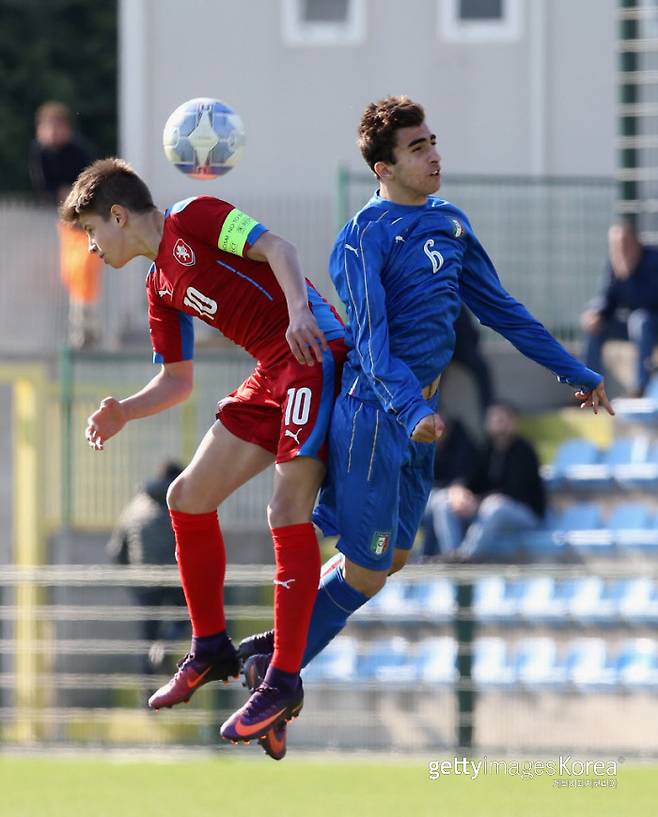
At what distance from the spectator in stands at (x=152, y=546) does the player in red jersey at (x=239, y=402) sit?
591 centimetres

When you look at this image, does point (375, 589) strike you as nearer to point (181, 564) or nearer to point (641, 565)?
point (181, 564)

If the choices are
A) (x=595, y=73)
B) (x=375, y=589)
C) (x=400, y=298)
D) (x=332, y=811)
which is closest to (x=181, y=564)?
(x=375, y=589)

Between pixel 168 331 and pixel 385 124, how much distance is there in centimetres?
102

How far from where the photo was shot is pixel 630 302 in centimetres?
1255

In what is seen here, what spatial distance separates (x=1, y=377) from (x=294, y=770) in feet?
15.5

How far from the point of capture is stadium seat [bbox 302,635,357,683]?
472 inches

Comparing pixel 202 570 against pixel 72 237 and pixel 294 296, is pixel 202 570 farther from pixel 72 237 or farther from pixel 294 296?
pixel 72 237

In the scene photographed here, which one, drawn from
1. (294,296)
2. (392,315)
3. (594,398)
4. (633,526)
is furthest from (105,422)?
(633,526)

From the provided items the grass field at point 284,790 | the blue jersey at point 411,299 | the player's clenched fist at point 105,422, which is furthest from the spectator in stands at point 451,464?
the blue jersey at point 411,299

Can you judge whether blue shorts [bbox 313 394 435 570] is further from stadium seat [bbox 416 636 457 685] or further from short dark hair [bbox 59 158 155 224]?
stadium seat [bbox 416 636 457 685]

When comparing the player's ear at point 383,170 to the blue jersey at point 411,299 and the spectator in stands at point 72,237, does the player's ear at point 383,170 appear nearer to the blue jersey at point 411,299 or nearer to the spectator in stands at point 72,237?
the blue jersey at point 411,299

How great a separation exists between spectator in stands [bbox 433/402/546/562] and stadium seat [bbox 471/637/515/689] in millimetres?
687

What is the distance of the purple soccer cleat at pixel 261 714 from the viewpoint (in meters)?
5.96

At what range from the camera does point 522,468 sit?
1219 centimetres
